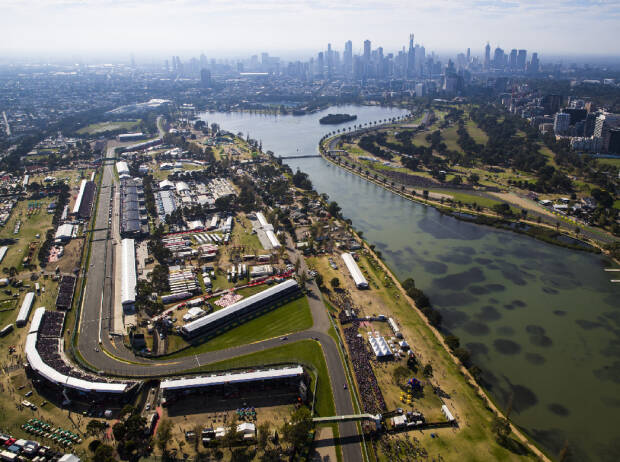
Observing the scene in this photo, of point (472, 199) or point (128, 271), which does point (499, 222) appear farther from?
point (128, 271)

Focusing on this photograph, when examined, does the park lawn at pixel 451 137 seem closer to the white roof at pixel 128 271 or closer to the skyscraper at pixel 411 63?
the white roof at pixel 128 271

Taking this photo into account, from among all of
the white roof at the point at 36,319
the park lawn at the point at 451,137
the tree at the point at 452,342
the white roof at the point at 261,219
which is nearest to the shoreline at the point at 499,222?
the white roof at the point at 261,219

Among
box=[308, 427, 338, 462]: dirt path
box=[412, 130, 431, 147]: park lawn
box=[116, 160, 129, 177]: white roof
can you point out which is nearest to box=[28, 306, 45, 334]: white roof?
box=[308, 427, 338, 462]: dirt path

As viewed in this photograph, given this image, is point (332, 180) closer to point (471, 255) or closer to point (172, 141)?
point (471, 255)

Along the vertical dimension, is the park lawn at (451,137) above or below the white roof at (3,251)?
above

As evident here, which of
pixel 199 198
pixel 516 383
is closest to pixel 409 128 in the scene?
pixel 199 198

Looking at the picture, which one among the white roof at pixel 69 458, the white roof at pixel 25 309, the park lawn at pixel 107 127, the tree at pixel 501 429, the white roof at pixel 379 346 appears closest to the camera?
the white roof at pixel 69 458
